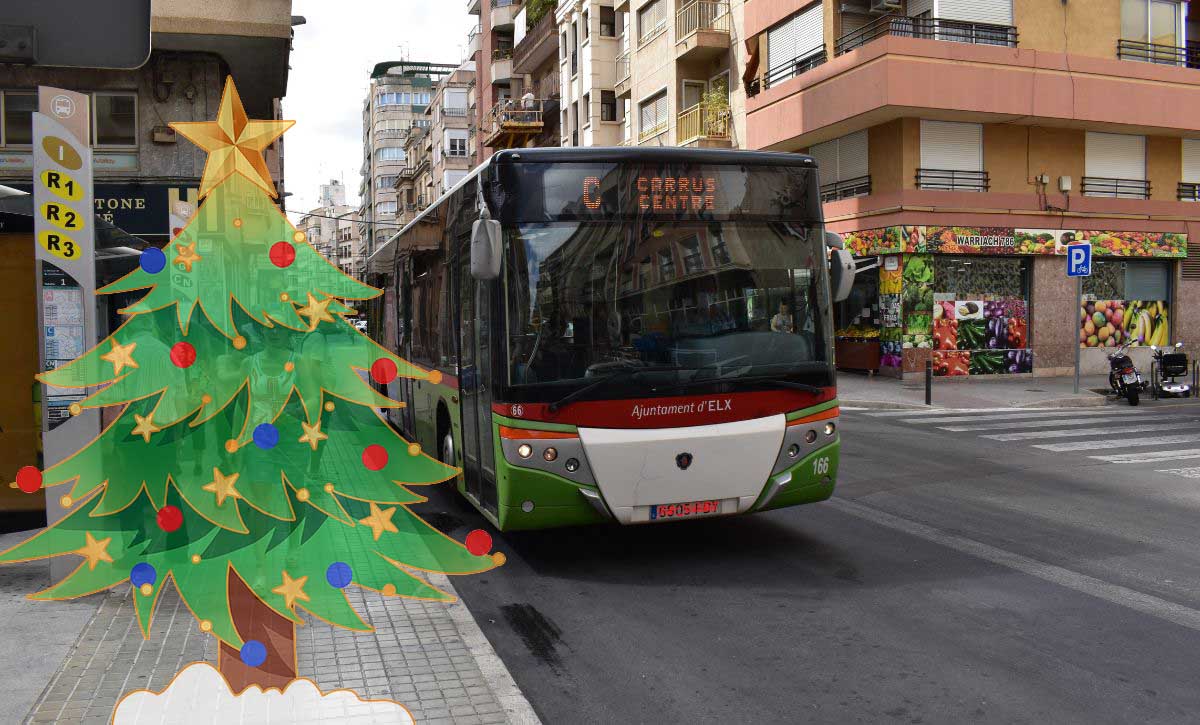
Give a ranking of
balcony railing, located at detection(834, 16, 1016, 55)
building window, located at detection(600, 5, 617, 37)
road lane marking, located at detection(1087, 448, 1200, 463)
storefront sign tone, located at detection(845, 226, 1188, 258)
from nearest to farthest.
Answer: road lane marking, located at detection(1087, 448, 1200, 463), storefront sign tone, located at detection(845, 226, 1188, 258), balcony railing, located at detection(834, 16, 1016, 55), building window, located at detection(600, 5, 617, 37)

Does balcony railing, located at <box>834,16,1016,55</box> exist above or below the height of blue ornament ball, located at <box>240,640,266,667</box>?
above

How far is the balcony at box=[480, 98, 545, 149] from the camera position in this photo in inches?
1955

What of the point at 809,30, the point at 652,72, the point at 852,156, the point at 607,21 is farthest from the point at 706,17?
the point at 607,21

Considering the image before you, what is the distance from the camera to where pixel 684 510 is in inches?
284

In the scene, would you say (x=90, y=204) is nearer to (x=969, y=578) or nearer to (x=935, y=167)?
(x=969, y=578)

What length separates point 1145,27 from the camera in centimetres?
2798

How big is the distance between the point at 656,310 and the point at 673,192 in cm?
89

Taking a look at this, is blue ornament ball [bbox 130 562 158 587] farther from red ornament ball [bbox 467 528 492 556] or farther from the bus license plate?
the bus license plate

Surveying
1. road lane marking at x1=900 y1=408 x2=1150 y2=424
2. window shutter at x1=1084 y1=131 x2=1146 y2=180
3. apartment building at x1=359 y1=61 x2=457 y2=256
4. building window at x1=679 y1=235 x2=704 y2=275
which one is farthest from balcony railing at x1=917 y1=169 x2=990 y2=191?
apartment building at x1=359 y1=61 x2=457 y2=256

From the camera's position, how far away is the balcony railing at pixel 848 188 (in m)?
26.6

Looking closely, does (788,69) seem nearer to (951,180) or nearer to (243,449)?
(951,180)

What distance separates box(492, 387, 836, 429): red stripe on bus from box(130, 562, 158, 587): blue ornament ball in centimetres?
344

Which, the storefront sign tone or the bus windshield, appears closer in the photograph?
the bus windshield

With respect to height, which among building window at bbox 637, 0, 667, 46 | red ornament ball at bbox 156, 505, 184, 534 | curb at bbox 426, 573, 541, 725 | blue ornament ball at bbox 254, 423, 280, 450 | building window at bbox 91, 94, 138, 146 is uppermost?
building window at bbox 637, 0, 667, 46
